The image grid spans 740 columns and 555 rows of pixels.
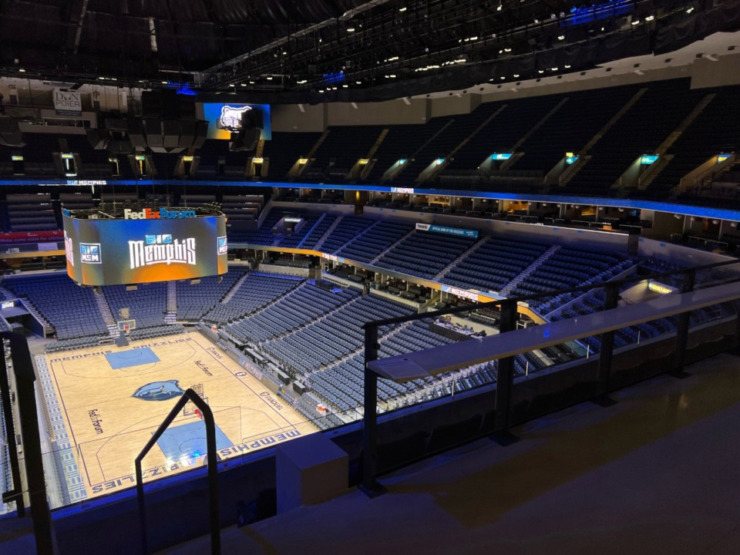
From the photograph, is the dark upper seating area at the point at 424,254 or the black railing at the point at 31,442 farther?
the dark upper seating area at the point at 424,254

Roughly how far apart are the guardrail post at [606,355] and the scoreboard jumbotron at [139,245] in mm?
14232

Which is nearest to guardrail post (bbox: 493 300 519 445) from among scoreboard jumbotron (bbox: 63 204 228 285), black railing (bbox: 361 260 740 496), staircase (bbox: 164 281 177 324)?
black railing (bbox: 361 260 740 496)

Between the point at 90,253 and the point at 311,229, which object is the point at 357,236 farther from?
the point at 90,253

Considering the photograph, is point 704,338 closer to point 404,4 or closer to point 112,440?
point 112,440

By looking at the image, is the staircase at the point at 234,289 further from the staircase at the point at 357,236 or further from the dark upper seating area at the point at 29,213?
the dark upper seating area at the point at 29,213

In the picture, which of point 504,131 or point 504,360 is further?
point 504,131

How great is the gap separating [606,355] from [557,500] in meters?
1.83

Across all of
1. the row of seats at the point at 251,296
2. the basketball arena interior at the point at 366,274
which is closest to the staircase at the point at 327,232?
the basketball arena interior at the point at 366,274

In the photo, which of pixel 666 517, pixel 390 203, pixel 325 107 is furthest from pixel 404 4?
pixel 325 107

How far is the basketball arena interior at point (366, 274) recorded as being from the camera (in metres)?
3.07

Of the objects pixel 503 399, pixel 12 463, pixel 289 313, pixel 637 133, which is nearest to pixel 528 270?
pixel 637 133

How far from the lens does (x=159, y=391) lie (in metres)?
18.7

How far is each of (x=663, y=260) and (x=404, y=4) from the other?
11.4 m

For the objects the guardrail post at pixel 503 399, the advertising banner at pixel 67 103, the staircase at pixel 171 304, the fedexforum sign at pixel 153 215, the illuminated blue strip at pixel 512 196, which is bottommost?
the staircase at pixel 171 304
